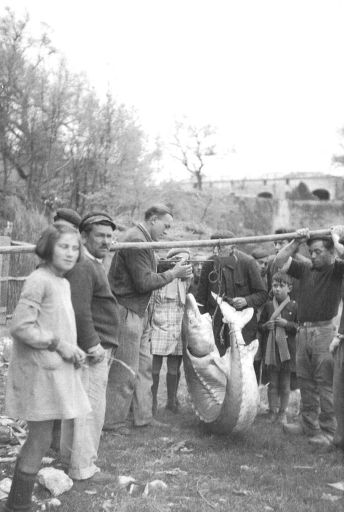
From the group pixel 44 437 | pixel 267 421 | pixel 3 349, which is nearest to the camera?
pixel 44 437

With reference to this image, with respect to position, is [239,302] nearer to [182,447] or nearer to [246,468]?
[182,447]

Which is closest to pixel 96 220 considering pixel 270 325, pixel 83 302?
pixel 83 302

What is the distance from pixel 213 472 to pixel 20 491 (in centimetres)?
179

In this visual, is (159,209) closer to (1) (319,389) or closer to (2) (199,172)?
(1) (319,389)

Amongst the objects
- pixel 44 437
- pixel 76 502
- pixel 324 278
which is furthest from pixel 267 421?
pixel 44 437

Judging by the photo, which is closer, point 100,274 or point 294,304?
point 100,274

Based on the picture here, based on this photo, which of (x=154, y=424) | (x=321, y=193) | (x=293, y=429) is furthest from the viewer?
(x=321, y=193)

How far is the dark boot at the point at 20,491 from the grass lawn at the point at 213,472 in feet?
1.23

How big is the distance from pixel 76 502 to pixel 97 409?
0.80 meters

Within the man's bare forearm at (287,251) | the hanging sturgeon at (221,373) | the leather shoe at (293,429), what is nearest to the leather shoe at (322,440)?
the leather shoe at (293,429)

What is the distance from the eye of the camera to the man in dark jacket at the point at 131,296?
19.6ft

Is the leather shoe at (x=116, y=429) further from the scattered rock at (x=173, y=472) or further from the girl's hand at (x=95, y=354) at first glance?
the girl's hand at (x=95, y=354)

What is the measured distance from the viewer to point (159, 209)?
246 inches

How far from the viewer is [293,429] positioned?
20.4ft
